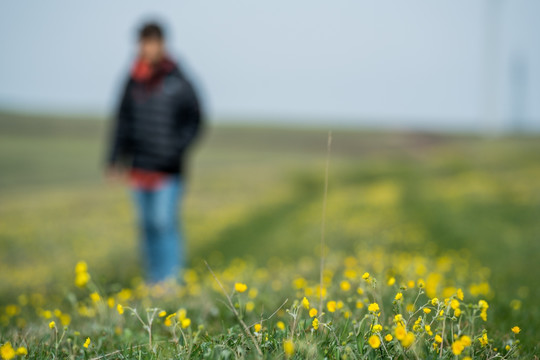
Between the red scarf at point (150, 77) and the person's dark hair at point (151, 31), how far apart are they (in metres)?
0.29

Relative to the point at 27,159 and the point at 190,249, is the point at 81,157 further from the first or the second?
the point at 190,249

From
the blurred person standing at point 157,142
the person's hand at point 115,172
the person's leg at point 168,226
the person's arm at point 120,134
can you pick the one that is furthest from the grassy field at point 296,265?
the person's arm at point 120,134

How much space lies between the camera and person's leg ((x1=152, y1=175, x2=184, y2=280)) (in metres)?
5.79

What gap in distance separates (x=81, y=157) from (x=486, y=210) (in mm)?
37320

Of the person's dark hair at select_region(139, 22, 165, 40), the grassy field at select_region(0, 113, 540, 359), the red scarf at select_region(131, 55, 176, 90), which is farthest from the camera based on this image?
the red scarf at select_region(131, 55, 176, 90)

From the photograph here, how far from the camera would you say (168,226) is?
5898 millimetres

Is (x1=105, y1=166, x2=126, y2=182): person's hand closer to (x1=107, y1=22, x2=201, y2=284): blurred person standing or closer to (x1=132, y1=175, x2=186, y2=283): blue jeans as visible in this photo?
(x1=107, y1=22, x2=201, y2=284): blurred person standing

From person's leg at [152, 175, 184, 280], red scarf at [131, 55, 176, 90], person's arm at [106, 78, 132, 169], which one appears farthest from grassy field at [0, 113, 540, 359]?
red scarf at [131, 55, 176, 90]

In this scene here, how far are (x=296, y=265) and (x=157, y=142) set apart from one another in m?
2.68

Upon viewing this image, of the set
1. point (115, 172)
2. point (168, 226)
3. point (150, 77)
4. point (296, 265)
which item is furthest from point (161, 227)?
point (296, 265)

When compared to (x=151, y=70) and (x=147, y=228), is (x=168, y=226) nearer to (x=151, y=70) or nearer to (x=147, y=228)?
(x=147, y=228)

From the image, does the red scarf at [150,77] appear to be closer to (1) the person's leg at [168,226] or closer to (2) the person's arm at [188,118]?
(1) the person's leg at [168,226]

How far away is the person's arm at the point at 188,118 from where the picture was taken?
594 cm

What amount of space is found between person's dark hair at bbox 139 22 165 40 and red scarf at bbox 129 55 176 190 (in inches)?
11.3
